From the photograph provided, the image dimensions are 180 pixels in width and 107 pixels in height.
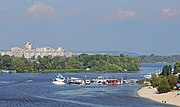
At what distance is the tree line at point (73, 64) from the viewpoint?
125m

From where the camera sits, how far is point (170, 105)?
45000 millimetres

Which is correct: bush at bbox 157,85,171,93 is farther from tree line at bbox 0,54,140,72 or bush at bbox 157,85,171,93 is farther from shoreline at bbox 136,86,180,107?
tree line at bbox 0,54,140,72

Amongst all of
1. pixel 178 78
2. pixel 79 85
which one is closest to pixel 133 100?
pixel 178 78

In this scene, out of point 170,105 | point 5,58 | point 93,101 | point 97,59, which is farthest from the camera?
point 97,59

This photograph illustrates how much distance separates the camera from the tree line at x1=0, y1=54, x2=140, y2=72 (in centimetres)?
12531

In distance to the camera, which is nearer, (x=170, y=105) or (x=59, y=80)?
(x=170, y=105)

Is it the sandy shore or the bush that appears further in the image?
the bush

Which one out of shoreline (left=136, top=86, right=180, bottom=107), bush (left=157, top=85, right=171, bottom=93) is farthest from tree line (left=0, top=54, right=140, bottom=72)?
bush (left=157, top=85, right=171, bottom=93)

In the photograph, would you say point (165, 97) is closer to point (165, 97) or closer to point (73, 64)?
point (165, 97)

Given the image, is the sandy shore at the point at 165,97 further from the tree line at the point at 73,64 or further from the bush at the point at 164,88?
the tree line at the point at 73,64

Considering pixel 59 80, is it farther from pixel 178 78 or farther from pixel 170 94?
pixel 170 94

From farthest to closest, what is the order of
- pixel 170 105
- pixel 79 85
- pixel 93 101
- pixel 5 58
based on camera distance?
pixel 5 58, pixel 79 85, pixel 93 101, pixel 170 105

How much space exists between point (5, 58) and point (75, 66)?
61.3 ft

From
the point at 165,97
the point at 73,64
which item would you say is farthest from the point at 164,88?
the point at 73,64
